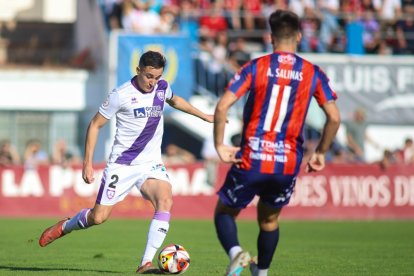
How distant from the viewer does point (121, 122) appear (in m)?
10.9

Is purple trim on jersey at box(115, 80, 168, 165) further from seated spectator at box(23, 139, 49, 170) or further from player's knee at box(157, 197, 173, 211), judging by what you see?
seated spectator at box(23, 139, 49, 170)

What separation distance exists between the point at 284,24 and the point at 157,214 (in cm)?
316

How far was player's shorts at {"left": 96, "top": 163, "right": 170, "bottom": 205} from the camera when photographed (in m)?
10.9

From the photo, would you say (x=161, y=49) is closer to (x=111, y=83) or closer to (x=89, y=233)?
(x=111, y=83)

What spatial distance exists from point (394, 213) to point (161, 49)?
7359 millimetres

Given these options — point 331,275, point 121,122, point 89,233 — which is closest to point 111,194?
point 121,122

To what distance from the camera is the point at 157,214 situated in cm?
1069

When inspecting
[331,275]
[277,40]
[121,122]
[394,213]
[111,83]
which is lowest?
[394,213]

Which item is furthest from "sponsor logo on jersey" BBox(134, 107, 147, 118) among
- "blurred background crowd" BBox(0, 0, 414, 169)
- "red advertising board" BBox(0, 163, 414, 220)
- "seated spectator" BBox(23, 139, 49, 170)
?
"blurred background crowd" BBox(0, 0, 414, 169)

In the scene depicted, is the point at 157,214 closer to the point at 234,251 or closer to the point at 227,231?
the point at 227,231

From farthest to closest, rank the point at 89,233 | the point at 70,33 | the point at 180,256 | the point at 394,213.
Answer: the point at 70,33 < the point at 394,213 < the point at 89,233 < the point at 180,256

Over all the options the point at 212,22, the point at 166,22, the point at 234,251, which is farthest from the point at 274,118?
the point at 212,22

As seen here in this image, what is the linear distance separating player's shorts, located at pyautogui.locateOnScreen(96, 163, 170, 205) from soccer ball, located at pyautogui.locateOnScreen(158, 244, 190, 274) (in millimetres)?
805

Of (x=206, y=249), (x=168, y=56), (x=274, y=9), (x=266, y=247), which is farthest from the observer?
(x=274, y=9)
